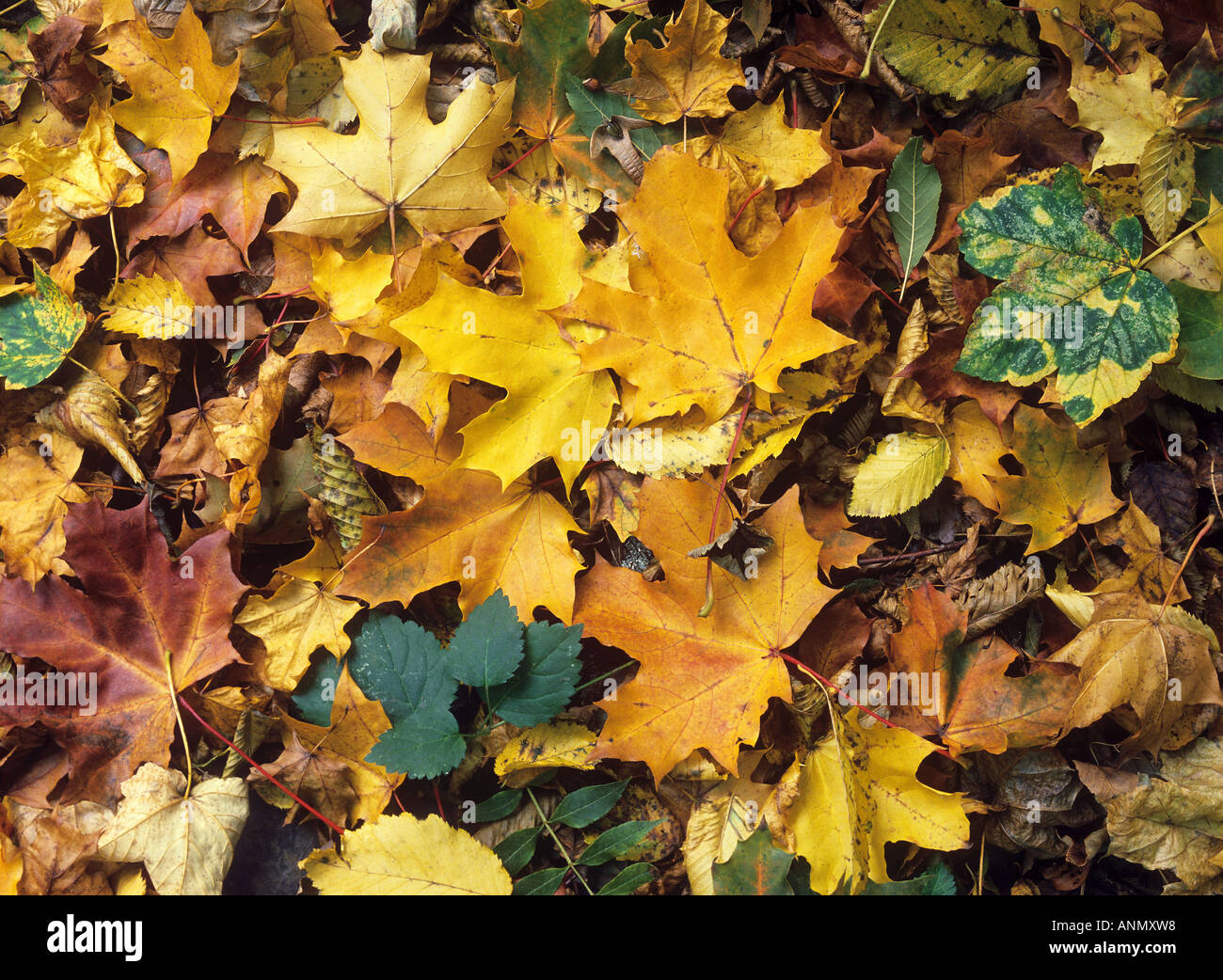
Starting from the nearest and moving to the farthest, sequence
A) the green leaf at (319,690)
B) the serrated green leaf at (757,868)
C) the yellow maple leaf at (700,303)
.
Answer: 1. the yellow maple leaf at (700,303)
2. the serrated green leaf at (757,868)
3. the green leaf at (319,690)

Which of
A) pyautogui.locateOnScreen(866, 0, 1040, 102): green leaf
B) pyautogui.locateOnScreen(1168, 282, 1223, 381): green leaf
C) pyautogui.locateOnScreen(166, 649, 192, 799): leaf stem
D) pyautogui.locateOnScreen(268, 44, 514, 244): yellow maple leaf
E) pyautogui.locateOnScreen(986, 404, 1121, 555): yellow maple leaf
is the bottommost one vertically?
pyautogui.locateOnScreen(166, 649, 192, 799): leaf stem

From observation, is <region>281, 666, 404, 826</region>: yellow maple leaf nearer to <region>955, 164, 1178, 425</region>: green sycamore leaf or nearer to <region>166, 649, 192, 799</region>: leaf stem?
<region>166, 649, 192, 799</region>: leaf stem

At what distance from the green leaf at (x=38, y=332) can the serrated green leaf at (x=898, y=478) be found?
146 centimetres

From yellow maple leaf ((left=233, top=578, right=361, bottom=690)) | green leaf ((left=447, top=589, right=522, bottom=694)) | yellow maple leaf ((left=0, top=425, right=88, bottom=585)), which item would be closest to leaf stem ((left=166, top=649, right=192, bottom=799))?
yellow maple leaf ((left=233, top=578, right=361, bottom=690))

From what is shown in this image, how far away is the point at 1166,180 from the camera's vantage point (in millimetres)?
1316

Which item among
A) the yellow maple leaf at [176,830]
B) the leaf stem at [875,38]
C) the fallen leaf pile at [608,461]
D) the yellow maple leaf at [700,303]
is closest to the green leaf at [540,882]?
the fallen leaf pile at [608,461]

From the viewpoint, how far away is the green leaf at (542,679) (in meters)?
1.36

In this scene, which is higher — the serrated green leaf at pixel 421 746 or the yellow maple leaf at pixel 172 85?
the yellow maple leaf at pixel 172 85

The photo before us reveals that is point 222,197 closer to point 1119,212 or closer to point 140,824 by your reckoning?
point 140,824

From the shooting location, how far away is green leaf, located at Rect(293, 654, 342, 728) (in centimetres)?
141

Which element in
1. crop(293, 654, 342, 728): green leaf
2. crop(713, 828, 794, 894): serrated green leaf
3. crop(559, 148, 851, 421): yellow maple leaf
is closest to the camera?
crop(559, 148, 851, 421): yellow maple leaf

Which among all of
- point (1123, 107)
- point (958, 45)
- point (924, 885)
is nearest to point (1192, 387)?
point (1123, 107)

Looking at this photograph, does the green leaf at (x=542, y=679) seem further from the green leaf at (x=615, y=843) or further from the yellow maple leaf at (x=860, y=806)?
the yellow maple leaf at (x=860, y=806)

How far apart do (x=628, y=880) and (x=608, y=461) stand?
745 millimetres
